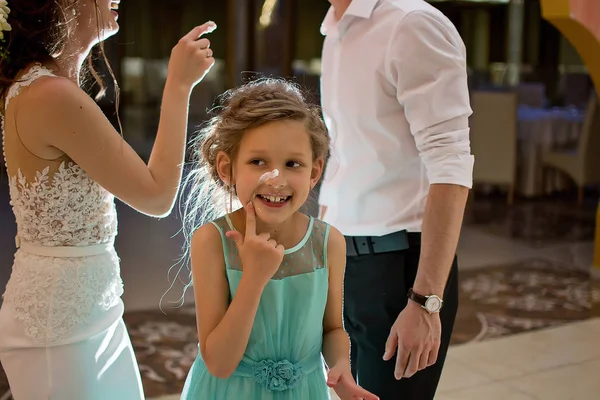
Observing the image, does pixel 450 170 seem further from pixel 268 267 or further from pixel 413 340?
pixel 268 267

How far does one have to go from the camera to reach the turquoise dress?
1468mm

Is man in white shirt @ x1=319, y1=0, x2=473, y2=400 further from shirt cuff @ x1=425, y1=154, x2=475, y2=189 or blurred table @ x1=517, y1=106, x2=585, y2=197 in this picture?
blurred table @ x1=517, y1=106, x2=585, y2=197

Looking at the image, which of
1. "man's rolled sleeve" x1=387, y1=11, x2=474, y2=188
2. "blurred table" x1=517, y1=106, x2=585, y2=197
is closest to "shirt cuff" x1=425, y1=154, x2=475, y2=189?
"man's rolled sleeve" x1=387, y1=11, x2=474, y2=188

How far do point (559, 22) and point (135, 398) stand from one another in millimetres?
4231

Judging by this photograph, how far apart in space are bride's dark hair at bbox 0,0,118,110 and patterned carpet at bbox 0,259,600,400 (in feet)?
7.08

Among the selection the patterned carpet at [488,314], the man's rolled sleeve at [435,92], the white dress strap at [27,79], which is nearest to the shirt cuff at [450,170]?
the man's rolled sleeve at [435,92]

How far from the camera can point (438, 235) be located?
1.67 m

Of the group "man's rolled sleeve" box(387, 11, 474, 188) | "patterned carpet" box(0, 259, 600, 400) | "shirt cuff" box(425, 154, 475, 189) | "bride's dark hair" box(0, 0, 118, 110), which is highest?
"bride's dark hair" box(0, 0, 118, 110)

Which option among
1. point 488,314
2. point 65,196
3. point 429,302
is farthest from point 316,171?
point 488,314

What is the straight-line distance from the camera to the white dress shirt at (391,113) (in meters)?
1.67

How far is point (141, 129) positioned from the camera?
13.5m

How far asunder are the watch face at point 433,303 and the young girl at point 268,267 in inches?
8.3

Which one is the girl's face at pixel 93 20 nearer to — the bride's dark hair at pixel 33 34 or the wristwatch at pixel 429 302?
the bride's dark hair at pixel 33 34

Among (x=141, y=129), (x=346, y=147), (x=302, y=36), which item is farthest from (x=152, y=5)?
(x=346, y=147)
